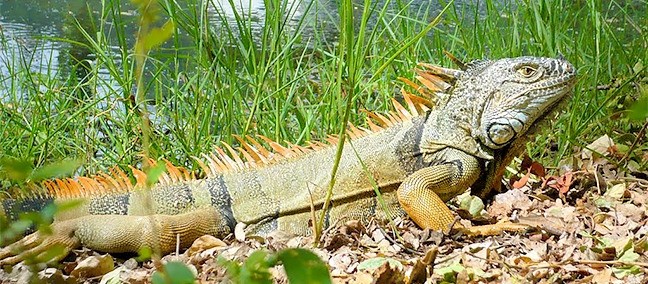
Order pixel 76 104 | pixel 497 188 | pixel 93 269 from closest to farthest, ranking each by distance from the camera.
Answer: pixel 93 269
pixel 497 188
pixel 76 104

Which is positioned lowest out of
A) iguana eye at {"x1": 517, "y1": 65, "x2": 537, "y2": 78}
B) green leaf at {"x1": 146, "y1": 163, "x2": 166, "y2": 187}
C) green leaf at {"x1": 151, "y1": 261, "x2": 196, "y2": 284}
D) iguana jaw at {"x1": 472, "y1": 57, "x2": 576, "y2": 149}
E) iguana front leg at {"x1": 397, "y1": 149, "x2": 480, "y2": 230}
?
iguana front leg at {"x1": 397, "y1": 149, "x2": 480, "y2": 230}

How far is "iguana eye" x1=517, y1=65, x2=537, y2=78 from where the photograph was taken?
4277mm

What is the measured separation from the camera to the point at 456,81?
4.52 m

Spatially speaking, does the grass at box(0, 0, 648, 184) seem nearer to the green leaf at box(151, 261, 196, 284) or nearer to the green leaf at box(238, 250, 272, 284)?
the green leaf at box(238, 250, 272, 284)

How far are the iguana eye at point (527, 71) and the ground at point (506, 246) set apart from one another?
24.8 inches

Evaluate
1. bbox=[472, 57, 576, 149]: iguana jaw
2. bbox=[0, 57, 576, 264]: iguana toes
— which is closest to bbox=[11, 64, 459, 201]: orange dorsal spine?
bbox=[0, 57, 576, 264]: iguana toes

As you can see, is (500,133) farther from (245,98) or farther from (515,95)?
(245,98)

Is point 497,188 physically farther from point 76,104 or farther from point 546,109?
point 76,104

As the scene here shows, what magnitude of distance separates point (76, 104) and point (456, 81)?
3.13m

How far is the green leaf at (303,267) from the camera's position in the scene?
1.23 m

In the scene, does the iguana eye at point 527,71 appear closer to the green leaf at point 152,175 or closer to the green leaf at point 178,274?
the green leaf at point 152,175

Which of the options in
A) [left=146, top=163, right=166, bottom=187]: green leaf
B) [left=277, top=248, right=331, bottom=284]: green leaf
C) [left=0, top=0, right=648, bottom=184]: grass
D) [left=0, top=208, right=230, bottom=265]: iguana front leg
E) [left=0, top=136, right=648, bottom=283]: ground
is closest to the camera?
[left=277, top=248, right=331, bottom=284]: green leaf

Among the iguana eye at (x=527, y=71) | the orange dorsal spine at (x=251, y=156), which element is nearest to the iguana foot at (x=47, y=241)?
the orange dorsal spine at (x=251, y=156)

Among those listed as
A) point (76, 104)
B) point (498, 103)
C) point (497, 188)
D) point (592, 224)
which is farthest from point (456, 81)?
point (76, 104)
